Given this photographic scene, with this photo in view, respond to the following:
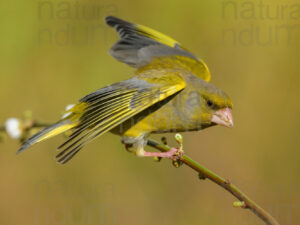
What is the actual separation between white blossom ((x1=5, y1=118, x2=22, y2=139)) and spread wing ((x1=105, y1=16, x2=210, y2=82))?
1.48 metres

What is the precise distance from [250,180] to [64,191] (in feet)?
6.82

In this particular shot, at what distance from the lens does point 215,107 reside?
11.5 feet

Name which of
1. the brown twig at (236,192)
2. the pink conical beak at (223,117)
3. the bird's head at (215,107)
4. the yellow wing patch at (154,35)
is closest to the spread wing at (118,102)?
the bird's head at (215,107)

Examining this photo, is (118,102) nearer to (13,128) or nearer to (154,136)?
(13,128)

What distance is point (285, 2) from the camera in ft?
18.3

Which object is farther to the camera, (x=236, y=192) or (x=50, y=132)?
(x=50, y=132)

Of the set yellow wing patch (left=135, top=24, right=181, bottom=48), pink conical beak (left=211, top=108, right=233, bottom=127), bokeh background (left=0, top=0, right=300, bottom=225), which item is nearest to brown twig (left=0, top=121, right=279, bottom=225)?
pink conical beak (left=211, top=108, right=233, bottom=127)

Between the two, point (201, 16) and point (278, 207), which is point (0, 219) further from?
point (201, 16)

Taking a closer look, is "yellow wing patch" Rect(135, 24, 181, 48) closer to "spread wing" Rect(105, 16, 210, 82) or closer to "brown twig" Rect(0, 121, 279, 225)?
"spread wing" Rect(105, 16, 210, 82)

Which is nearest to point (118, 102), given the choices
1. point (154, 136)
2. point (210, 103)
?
point (210, 103)

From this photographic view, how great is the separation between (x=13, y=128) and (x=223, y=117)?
1.53m

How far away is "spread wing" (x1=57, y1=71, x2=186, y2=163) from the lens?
10.4 ft

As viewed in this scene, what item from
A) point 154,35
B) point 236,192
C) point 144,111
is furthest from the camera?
point 154,35

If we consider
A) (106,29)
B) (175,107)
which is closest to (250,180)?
(175,107)
